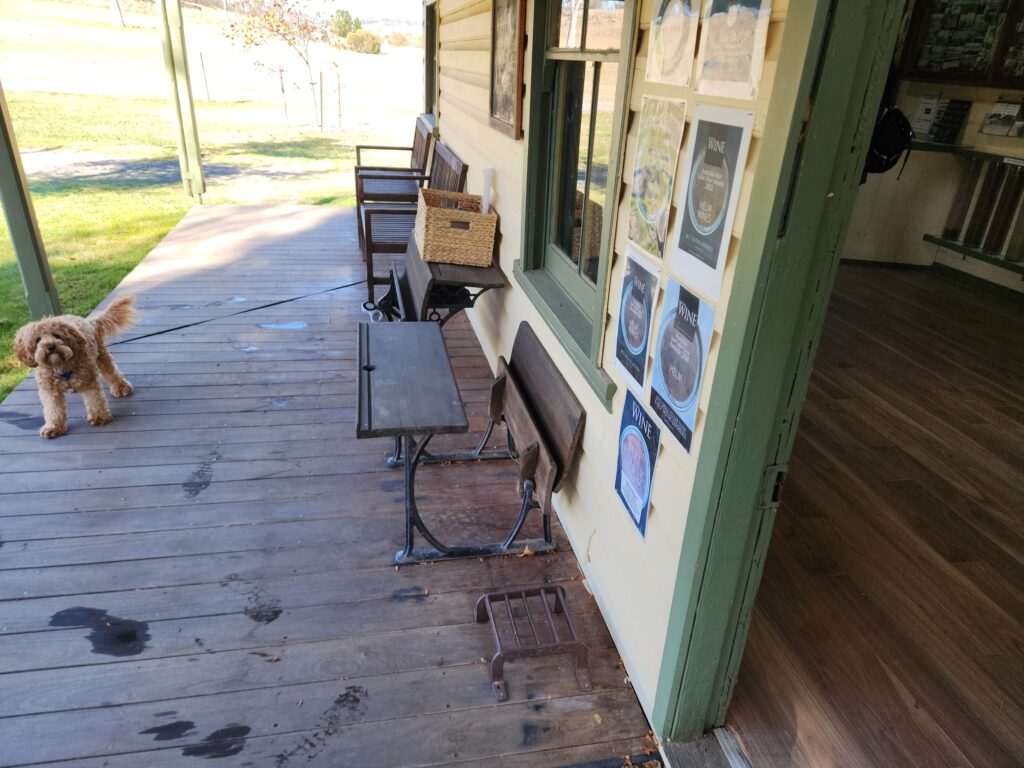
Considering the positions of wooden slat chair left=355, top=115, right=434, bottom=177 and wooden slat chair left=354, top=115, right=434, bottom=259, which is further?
wooden slat chair left=355, top=115, right=434, bottom=177

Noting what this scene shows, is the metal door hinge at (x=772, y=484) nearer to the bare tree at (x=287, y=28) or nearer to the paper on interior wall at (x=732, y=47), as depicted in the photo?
the paper on interior wall at (x=732, y=47)

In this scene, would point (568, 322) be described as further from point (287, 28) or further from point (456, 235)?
point (287, 28)

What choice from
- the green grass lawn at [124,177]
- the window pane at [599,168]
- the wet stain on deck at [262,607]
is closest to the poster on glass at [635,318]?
the window pane at [599,168]

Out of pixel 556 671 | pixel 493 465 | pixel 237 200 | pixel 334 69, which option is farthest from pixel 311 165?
pixel 556 671

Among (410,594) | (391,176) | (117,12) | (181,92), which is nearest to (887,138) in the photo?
(410,594)

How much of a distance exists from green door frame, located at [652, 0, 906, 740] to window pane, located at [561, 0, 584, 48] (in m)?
1.46

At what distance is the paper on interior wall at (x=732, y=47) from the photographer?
1214 mm

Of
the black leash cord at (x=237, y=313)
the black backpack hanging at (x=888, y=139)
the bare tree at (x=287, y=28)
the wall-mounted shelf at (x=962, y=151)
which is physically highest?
the bare tree at (x=287, y=28)

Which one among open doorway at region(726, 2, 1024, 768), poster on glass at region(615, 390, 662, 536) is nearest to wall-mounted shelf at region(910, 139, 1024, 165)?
open doorway at region(726, 2, 1024, 768)

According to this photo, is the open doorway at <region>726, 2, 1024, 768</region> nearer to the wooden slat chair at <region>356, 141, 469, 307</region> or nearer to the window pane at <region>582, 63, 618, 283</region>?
the window pane at <region>582, 63, 618, 283</region>

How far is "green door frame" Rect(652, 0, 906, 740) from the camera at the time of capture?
1103 mm

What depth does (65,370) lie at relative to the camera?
2.92 metres

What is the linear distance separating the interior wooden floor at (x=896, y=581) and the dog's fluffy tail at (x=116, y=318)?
3157 mm

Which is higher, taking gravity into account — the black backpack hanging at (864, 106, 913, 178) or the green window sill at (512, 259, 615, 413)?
the black backpack hanging at (864, 106, 913, 178)
